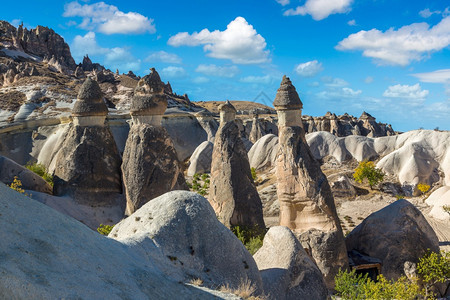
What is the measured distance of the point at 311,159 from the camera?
12844mm

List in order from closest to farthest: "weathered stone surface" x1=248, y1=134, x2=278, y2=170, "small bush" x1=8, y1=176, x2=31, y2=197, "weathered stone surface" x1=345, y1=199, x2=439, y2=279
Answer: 1. "weathered stone surface" x1=345, y1=199, x2=439, y2=279
2. "small bush" x1=8, y1=176, x2=31, y2=197
3. "weathered stone surface" x1=248, y1=134, x2=278, y2=170

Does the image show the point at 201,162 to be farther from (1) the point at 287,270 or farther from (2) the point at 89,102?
(1) the point at 287,270

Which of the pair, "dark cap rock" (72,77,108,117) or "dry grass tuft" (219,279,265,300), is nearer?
"dry grass tuft" (219,279,265,300)

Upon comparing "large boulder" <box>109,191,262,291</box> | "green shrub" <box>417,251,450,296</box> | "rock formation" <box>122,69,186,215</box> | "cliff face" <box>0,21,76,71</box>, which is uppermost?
"cliff face" <box>0,21,76,71</box>

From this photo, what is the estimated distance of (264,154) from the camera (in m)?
37.8

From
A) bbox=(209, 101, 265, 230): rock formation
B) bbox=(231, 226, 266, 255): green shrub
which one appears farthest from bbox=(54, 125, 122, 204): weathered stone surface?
bbox=(231, 226, 266, 255): green shrub

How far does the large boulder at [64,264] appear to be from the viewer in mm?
3988

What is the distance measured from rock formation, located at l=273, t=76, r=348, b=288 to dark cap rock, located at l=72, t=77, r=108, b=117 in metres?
6.16

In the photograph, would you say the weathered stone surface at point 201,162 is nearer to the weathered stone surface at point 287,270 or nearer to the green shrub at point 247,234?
the green shrub at point 247,234

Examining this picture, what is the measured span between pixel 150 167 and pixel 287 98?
4.74 metres

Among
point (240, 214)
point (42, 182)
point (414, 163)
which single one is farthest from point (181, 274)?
point (414, 163)

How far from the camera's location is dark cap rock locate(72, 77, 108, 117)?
14.5 meters

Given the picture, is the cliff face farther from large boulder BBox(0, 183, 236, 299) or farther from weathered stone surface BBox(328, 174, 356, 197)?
large boulder BBox(0, 183, 236, 299)

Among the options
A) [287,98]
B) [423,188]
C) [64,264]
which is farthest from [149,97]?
[423,188]
